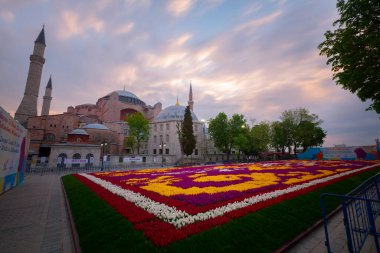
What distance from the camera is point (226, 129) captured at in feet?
171

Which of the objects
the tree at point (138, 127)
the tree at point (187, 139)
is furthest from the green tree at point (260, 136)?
the tree at point (138, 127)

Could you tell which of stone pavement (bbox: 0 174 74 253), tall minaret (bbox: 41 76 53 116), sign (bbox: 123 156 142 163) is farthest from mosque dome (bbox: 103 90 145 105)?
stone pavement (bbox: 0 174 74 253)

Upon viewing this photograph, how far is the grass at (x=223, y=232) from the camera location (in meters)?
3.96

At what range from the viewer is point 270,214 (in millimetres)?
5660

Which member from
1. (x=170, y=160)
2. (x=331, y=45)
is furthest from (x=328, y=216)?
(x=170, y=160)

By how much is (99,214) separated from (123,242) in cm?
270

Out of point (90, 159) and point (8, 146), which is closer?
point (8, 146)

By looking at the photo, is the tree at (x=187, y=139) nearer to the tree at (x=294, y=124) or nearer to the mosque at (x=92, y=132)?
the mosque at (x=92, y=132)

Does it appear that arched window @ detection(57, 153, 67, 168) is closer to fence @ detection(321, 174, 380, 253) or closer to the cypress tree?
the cypress tree

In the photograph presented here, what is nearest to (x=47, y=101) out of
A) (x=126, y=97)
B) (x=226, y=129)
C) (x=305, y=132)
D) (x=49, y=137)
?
(x=49, y=137)

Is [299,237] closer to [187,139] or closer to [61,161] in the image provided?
[61,161]

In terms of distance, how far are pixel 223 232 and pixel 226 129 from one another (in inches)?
1918

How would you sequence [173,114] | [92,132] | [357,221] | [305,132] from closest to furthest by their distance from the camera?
[357,221] → [305,132] → [92,132] → [173,114]

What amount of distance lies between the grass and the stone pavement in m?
0.54
